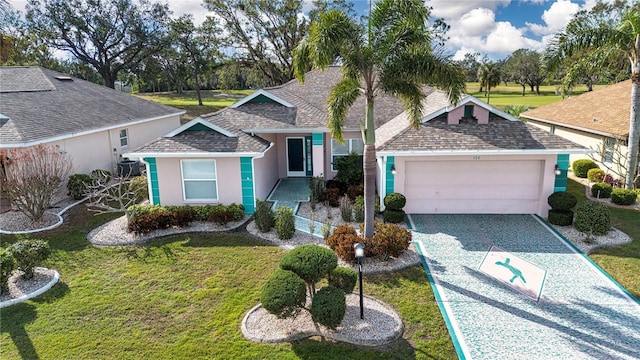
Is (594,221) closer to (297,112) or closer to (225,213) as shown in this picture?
(225,213)

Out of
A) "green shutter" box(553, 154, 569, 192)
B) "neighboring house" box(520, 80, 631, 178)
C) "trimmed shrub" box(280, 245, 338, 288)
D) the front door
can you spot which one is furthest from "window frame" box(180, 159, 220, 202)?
"neighboring house" box(520, 80, 631, 178)

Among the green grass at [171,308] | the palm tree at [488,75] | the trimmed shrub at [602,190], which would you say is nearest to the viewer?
the green grass at [171,308]

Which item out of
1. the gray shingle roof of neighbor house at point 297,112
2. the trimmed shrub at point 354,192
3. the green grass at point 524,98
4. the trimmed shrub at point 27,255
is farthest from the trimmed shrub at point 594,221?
the green grass at point 524,98

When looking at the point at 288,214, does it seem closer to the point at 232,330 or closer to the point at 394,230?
the point at 394,230

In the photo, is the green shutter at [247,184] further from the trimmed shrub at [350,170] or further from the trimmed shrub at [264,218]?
the trimmed shrub at [350,170]

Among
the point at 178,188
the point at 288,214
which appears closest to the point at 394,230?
the point at 288,214
